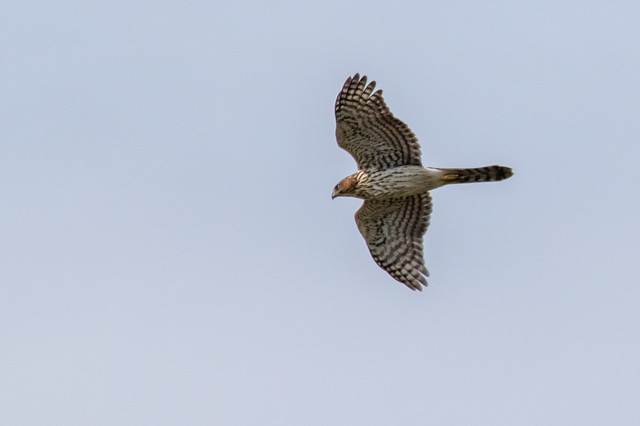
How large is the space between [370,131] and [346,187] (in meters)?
1.13

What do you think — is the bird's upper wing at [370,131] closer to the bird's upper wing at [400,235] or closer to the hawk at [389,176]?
the hawk at [389,176]

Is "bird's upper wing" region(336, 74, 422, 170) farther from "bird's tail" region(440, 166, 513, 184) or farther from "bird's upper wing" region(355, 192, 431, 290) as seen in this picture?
"bird's upper wing" region(355, 192, 431, 290)

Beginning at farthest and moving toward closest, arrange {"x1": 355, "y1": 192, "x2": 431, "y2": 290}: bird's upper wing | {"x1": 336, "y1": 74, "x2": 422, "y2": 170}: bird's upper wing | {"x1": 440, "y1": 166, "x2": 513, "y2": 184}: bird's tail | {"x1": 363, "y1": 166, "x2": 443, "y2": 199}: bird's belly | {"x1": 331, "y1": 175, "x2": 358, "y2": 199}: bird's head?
{"x1": 355, "y1": 192, "x2": 431, "y2": 290}: bird's upper wing → {"x1": 331, "y1": 175, "x2": 358, "y2": 199}: bird's head → {"x1": 440, "y1": 166, "x2": 513, "y2": 184}: bird's tail → {"x1": 363, "y1": 166, "x2": 443, "y2": 199}: bird's belly → {"x1": 336, "y1": 74, "x2": 422, "y2": 170}: bird's upper wing

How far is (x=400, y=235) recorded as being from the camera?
2191 centimetres

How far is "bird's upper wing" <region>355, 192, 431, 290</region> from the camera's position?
2162 centimetres

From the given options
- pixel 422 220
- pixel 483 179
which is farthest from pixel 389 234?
pixel 483 179

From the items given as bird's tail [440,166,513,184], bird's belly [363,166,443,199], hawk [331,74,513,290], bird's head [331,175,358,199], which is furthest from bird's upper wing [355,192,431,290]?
bird's tail [440,166,513,184]

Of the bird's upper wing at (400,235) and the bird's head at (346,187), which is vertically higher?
the bird's head at (346,187)

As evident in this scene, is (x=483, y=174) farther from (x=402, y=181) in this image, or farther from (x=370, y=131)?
(x=370, y=131)

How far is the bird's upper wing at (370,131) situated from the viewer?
2017cm

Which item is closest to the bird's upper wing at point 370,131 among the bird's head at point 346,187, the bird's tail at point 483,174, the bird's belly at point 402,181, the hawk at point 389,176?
the hawk at point 389,176

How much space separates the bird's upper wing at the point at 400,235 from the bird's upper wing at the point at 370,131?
3.72ft

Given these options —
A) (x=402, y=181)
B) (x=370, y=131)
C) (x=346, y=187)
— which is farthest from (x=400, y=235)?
(x=370, y=131)

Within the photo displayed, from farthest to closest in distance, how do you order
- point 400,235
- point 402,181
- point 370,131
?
point 400,235 → point 402,181 → point 370,131
